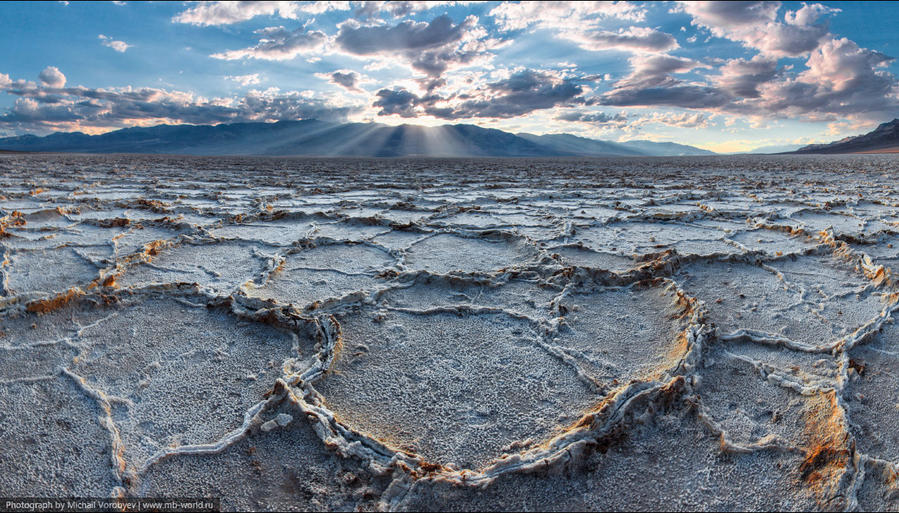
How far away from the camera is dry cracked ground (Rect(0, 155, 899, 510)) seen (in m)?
1.09

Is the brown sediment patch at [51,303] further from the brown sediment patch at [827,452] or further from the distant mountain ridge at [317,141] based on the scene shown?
the distant mountain ridge at [317,141]

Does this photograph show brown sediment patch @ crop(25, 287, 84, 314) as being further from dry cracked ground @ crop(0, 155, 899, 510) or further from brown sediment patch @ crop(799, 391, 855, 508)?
brown sediment patch @ crop(799, 391, 855, 508)

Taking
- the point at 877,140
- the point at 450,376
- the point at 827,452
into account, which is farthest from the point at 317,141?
the point at 827,452

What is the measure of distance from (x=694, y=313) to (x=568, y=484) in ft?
3.79

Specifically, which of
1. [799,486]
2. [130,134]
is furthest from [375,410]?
[130,134]

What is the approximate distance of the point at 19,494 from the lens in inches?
41.4

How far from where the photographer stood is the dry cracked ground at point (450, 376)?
1.09 metres

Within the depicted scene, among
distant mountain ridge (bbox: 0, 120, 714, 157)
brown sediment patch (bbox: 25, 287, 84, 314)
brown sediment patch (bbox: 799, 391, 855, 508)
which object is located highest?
distant mountain ridge (bbox: 0, 120, 714, 157)

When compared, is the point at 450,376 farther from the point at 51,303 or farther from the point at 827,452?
the point at 51,303

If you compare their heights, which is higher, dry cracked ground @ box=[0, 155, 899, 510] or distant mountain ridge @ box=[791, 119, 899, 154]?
distant mountain ridge @ box=[791, 119, 899, 154]

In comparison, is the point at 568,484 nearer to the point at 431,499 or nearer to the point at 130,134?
the point at 431,499

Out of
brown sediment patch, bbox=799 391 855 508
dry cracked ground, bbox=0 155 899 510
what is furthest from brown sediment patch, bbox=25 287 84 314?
brown sediment patch, bbox=799 391 855 508

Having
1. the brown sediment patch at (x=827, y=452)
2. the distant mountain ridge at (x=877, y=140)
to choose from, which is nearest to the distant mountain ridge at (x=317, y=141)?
the distant mountain ridge at (x=877, y=140)

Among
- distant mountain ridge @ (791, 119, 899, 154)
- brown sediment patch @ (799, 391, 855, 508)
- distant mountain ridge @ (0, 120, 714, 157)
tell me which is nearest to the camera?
brown sediment patch @ (799, 391, 855, 508)
